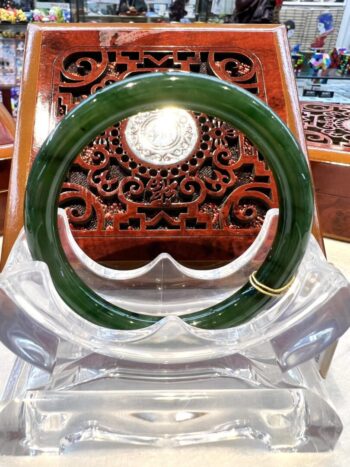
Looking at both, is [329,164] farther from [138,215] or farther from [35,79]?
[35,79]

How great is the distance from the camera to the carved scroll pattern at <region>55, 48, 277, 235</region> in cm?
74

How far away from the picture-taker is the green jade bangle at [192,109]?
466 millimetres

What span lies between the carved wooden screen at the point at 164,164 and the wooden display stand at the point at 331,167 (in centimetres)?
24

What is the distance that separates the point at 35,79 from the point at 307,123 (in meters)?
0.67

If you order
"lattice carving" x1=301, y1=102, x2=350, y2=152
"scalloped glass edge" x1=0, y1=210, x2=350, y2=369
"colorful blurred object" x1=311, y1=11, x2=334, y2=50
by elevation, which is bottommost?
"scalloped glass edge" x1=0, y1=210, x2=350, y2=369

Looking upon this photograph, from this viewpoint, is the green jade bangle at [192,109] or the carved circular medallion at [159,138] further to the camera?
the carved circular medallion at [159,138]

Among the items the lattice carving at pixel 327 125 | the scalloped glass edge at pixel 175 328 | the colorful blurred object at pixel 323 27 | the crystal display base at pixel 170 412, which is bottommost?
the crystal display base at pixel 170 412

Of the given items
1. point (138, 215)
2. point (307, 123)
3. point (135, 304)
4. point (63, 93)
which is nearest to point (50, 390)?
point (135, 304)

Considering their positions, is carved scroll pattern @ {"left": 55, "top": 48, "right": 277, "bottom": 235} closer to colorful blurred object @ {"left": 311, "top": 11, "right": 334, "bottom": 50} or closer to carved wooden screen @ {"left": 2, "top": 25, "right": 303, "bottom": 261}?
carved wooden screen @ {"left": 2, "top": 25, "right": 303, "bottom": 261}

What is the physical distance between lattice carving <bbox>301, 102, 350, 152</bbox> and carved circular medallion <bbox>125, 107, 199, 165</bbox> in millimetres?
369

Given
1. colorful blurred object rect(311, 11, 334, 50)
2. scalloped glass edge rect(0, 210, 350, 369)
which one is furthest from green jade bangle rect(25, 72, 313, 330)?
colorful blurred object rect(311, 11, 334, 50)

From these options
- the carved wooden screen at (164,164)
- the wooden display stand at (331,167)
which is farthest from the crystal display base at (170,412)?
the wooden display stand at (331,167)

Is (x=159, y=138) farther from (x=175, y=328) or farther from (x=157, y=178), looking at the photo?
A: (x=175, y=328)

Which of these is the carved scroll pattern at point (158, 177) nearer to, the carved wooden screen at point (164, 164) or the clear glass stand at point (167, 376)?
the carved wooden screen at point (164, 164)
